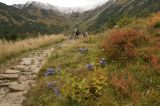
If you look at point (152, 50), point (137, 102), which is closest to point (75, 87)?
point (137, 102)

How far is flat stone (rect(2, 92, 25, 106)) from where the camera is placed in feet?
19.0

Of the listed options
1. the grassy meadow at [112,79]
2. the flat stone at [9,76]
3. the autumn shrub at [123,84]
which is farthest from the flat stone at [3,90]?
the autumn shrub at [123,84]

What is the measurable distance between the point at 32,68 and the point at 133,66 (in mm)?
3610

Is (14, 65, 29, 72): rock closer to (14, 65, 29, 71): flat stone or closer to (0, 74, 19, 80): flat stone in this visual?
(14, 65, 29, 71): flat stone

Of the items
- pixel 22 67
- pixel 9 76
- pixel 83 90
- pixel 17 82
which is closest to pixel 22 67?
pixel 22 67

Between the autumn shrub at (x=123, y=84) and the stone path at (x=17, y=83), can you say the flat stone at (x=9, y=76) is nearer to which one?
the stone path at (x=17, y=83)

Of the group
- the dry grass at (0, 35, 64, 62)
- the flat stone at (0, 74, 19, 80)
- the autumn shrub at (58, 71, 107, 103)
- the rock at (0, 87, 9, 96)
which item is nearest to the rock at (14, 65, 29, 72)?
the flat stone at (0, 74, 19, 80)

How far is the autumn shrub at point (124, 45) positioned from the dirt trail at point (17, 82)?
201 cm

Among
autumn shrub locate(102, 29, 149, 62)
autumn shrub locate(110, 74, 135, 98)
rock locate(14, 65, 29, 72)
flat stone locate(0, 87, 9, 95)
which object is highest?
A: autumn shrub locate(102, 29, 149, 62)

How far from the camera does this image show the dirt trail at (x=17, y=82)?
5.94 metres

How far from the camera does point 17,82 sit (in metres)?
7.20

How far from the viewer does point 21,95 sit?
20.3 feet

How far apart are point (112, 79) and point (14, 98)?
6.61 ft

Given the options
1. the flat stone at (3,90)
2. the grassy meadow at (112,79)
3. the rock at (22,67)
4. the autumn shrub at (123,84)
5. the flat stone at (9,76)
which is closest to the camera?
the grassy meadow at (112,79)
